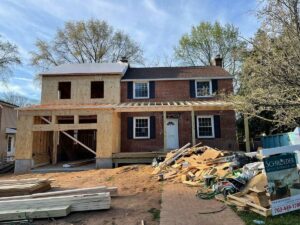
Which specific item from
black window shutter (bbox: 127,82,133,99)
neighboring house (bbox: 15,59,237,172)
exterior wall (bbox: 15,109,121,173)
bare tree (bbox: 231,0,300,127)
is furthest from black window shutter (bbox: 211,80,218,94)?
bare tree (bbox: 231,0,300,127)

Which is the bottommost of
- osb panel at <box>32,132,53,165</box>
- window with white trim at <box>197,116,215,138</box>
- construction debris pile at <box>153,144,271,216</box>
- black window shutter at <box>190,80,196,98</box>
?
construction debris pile at <box>153,144,271,216</box>

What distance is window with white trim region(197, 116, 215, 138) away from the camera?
17.8 metres

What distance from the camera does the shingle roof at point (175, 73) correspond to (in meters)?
19.2

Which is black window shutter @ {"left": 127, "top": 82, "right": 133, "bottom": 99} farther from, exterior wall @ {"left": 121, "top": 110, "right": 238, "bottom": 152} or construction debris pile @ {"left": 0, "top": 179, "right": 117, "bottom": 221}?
construction debris pile @ {"left": 0, "top": 179, "right": 117, "bottom": 221}

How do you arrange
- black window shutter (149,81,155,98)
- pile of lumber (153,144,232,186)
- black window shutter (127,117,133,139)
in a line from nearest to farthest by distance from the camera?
pile of lumber (153,144,232,186) → black window shutter (127,117,133,139) → black window shutter (149,81,155,98)

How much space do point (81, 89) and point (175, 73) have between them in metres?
6.93

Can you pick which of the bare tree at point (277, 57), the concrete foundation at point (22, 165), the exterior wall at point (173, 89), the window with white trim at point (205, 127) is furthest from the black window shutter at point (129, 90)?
the bare tree at point (277, 57)

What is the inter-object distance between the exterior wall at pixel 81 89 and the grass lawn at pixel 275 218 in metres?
13.9

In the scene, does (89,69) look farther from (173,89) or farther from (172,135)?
(172,135)

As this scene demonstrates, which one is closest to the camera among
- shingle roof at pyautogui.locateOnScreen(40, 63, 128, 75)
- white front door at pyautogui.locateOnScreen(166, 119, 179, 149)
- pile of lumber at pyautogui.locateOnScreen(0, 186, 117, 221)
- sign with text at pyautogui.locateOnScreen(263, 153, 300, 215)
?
sign with text at pyautogui.locateOnScreen(263, 153, 300, 215)

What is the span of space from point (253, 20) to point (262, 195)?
5.50 m

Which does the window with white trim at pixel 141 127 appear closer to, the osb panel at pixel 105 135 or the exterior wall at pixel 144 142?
the exterior wall at pixel 144 142

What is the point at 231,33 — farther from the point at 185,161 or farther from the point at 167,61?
the point at 185,161

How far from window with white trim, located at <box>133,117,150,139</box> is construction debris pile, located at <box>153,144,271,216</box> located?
492 centimetres
